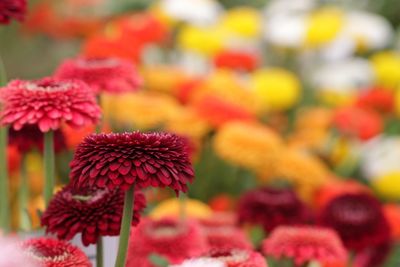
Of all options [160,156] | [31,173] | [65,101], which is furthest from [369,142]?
[160,156]

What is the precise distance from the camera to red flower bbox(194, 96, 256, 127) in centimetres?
177

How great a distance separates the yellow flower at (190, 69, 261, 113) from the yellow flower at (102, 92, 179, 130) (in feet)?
0.55

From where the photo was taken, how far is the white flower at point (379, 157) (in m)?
2.14

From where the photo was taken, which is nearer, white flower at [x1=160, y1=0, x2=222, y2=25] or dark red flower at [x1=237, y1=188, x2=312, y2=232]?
dark red flower at [x1=237, y1=188, x2=312, y2=232]

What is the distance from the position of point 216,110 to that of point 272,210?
52cm

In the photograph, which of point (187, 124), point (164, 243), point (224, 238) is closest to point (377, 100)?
point (187, 124)

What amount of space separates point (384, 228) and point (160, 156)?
27.6 inches

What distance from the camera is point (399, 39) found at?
3262 mm

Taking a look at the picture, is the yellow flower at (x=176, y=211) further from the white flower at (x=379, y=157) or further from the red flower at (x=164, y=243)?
the white flower at (x=379, y=157)

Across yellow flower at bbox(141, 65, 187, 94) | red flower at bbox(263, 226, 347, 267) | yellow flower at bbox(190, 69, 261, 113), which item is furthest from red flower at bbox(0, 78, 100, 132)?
yellow flower at bbox(141, 65, 187, 94)

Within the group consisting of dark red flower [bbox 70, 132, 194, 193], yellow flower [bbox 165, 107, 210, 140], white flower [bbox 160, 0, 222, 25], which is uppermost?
white flower [bbox 160, 0, 222, 25]

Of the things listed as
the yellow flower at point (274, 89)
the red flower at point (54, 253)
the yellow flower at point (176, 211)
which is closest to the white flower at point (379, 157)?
the yellow flower at point (274, 89)

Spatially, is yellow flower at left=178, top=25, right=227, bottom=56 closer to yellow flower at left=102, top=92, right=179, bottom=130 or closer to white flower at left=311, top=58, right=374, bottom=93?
white flower at left=311, top=58, right=374, bottom=93

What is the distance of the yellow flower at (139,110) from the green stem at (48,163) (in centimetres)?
82
